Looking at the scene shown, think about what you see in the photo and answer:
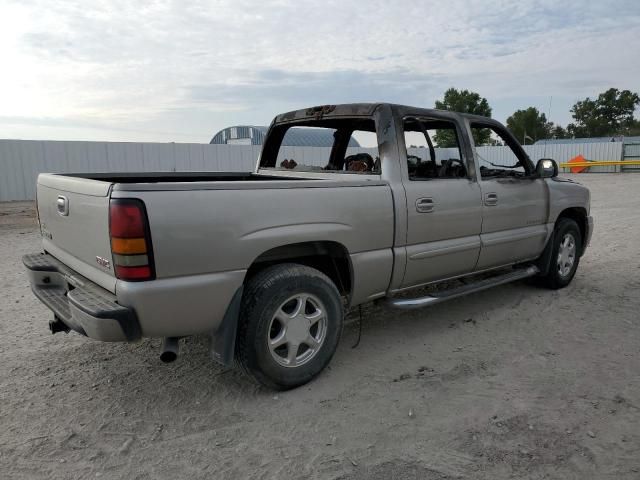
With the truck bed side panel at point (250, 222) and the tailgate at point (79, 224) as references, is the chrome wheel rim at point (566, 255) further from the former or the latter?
the tailgate at point (79, 224)

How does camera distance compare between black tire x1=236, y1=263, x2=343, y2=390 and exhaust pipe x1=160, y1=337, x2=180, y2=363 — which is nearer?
exhaust pipe x1=160, y1=337, x2=180, y2=363

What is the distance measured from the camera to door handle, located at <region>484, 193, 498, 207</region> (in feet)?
14.9

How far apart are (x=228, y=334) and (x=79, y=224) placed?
44.1 inches

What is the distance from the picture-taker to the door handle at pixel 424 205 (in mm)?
3926

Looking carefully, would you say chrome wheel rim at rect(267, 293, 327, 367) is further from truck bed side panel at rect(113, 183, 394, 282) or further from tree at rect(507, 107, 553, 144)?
tree at rect(507, 107, 553, 144)

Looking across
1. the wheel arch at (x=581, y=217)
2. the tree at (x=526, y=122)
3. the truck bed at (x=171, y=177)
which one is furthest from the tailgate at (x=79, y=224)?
the tree at (x=526, y=122)

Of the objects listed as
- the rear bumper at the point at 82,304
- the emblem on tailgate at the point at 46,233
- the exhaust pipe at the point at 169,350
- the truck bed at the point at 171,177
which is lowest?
the exhaust pipe at the point at 169,350

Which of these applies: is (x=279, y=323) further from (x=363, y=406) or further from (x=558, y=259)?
Answer: (x=558, y=259)

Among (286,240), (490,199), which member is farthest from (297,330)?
(490,199)

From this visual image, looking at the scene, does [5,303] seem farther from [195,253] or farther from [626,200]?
[626,200]

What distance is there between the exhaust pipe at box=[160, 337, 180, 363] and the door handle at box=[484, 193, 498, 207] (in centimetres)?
294

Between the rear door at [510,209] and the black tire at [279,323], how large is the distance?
6.05 ft

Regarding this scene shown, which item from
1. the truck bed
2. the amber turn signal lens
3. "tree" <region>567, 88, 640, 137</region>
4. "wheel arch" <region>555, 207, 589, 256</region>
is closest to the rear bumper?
the amber turn signal lens

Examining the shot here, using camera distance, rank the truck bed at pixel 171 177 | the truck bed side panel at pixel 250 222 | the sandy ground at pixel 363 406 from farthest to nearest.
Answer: the truck bed at pixel 171 177 → the truck bed side panel at pixel 250 222 → the sandy ground at pixel 363 406
